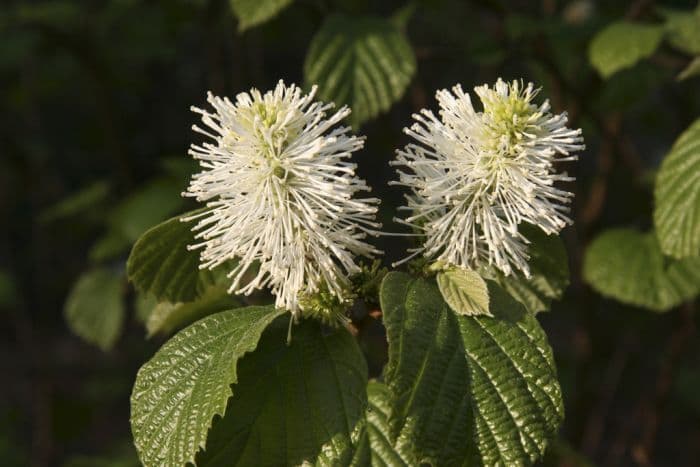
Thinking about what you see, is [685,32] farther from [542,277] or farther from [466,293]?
[466,293]

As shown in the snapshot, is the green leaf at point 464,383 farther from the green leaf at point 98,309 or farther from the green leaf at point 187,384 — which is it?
the green leaf at point 98,309

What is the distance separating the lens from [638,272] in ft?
5.96

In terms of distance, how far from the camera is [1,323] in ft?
16.2

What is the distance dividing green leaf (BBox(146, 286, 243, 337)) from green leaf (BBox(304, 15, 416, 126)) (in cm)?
54

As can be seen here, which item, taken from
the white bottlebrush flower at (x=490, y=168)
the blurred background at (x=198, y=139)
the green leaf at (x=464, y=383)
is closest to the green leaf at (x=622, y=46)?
the blurred background at (x=198, y=139)

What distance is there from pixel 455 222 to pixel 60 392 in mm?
3643

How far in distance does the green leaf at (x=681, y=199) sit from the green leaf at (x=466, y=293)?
0.56 metres

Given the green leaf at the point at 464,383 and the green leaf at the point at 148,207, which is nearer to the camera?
the green leaf at the point at 464,383

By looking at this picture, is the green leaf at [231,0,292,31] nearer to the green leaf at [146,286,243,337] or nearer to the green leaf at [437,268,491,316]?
the green leaf at [146,286,243,337]

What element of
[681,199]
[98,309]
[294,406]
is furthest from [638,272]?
[98,309]

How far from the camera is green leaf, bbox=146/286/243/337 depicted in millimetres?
1279

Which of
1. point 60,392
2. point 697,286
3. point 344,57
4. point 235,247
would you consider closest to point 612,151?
point 697,286

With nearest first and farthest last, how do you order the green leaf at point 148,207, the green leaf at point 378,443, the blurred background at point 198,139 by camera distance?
the green leaf at point 378,443 < the blurred background at point 198,139 < the green leaf at point 148,207

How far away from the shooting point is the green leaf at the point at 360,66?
69.1 inches
